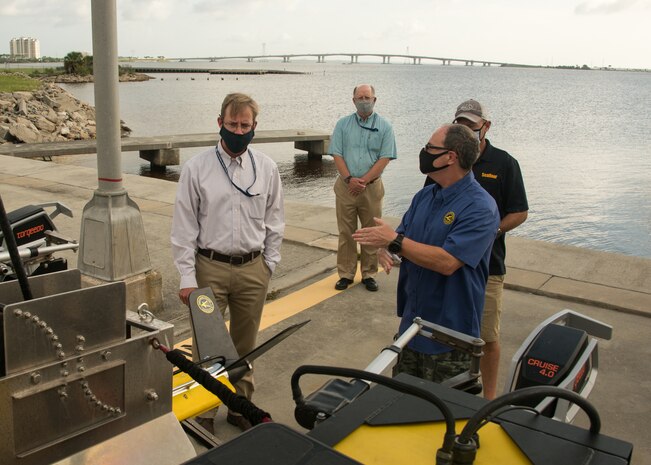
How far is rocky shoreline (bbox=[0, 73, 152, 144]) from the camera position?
27.6 m

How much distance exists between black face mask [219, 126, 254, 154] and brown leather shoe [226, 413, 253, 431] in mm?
1617

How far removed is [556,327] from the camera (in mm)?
2975

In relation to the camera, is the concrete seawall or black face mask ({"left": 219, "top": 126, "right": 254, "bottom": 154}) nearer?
black face mask ({"left": 219, "top": 126, "right": 254, "bottom": 154})

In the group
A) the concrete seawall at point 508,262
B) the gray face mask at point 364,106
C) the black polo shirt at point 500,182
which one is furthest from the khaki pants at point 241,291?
the gray face mask at point 364,106

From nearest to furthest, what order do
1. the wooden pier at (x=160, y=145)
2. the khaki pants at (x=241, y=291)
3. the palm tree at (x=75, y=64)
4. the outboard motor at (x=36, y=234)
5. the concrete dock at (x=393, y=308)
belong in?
1. the outboard motor at (x=36, y=234)
2. the khaki pants at (x=241, y=291)
3. the concrete dock at (x=393, y=308)
4. the wooden pier at (x=160, y=145)
5. the palm tree at (x=75, y=64)

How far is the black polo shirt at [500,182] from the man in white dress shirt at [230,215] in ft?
3.50

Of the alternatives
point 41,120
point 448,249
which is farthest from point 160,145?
point 448,249

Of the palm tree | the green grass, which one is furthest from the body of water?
the palm tree

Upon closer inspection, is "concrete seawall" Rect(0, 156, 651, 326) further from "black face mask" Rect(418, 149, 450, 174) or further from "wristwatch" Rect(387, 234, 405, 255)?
"black face mask" Rect(418, 149, 450, 174)

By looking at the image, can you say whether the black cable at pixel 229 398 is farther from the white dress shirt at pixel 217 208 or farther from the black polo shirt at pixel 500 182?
the black polo shirt at pixel 500 182

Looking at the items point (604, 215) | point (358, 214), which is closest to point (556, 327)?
point (358, 214)

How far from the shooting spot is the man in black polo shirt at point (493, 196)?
4055mm

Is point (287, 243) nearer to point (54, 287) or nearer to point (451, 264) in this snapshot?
point (451, 264)

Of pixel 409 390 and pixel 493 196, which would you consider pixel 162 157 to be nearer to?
pixel 493 196
